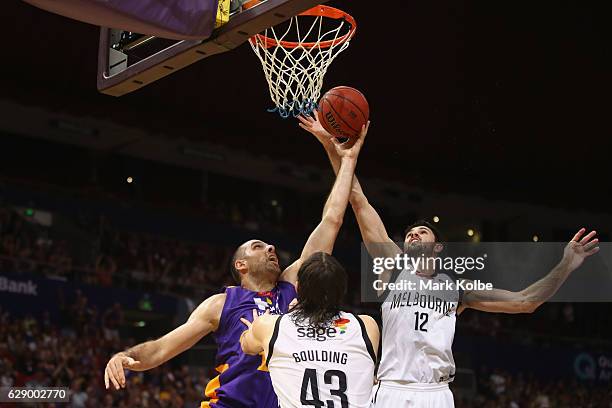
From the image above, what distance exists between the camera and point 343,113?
595cm

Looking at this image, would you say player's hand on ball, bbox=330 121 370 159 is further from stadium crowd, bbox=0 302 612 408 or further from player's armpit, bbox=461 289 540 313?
stadium crowd, bbox=0 302 612 408

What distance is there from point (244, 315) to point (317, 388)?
4.59ft

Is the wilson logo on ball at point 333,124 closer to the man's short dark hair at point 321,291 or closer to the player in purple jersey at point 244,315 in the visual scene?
the player in purple jersey at point 244,315

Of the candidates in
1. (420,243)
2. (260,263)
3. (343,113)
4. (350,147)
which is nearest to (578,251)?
(420,243)

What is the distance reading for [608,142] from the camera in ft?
60.0

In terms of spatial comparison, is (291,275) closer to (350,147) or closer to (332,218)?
(332,218)

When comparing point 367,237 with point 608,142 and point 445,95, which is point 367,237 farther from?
point 608,142

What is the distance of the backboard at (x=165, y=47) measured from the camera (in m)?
5.35

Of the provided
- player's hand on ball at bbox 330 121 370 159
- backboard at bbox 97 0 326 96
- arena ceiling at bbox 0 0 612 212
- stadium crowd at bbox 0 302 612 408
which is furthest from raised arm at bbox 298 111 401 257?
arena ceiling at bbox 0 0 612 212

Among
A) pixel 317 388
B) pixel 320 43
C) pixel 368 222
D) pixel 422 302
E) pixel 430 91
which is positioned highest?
pixel 430 91

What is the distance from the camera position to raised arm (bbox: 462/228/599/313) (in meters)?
5.64

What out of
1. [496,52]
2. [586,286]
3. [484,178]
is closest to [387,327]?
[496,52]

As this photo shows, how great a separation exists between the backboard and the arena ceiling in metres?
8.07

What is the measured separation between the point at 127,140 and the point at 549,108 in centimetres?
908
